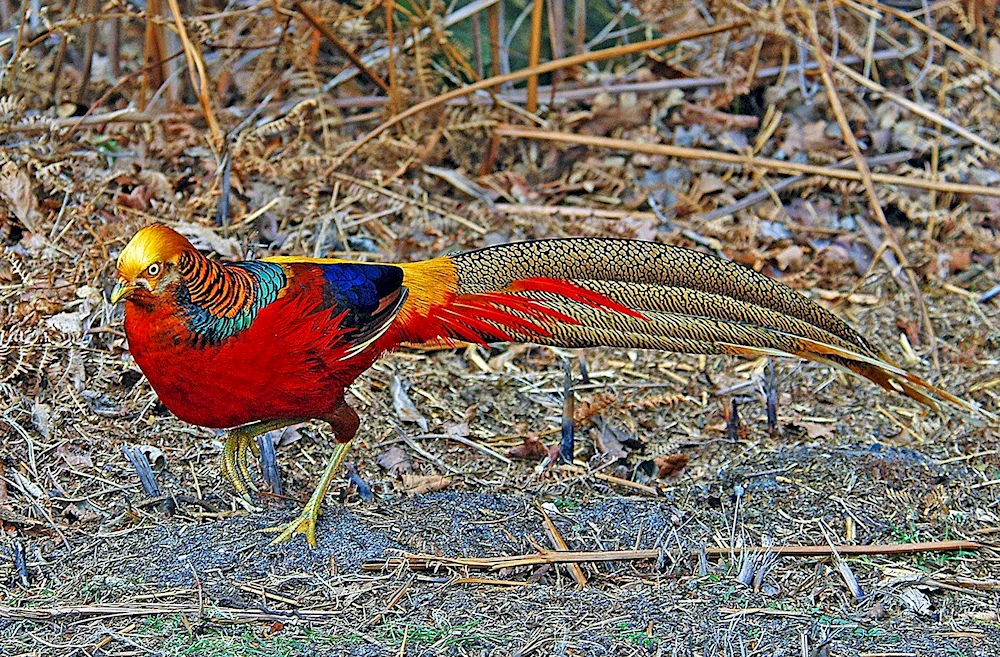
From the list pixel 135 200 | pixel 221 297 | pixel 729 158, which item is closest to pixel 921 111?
pixel 729 158

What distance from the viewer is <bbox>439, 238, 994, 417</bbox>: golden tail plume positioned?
304 centimetres

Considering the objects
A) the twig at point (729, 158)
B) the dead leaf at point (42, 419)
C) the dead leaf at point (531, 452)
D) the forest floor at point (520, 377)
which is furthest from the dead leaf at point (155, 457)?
the twig at point (729, 158)

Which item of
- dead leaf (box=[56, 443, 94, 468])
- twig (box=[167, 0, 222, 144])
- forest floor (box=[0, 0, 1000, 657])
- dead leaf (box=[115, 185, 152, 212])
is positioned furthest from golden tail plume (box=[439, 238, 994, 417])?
Result: dead leaf (box=[115, 185, 152, 212])

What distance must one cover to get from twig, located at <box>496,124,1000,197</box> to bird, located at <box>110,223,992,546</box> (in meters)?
1.67

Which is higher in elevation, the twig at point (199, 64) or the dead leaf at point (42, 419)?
the twig at point (199, 64)

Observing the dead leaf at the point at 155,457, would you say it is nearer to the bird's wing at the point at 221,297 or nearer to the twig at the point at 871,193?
the bird's wing at the point at 221,297

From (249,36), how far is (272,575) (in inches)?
123

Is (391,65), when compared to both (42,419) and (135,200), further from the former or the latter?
(42,419)

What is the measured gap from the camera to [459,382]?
4020 mm

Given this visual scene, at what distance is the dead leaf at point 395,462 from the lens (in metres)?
3.44

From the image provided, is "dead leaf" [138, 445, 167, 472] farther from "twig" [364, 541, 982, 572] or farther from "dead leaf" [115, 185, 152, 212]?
"dead leaf" [115, 185, 152, 212]

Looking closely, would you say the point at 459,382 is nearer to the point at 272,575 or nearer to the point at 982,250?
the point at 272,575

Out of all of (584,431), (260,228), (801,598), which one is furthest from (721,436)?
(260,228)

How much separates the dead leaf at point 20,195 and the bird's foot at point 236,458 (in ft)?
4.82
